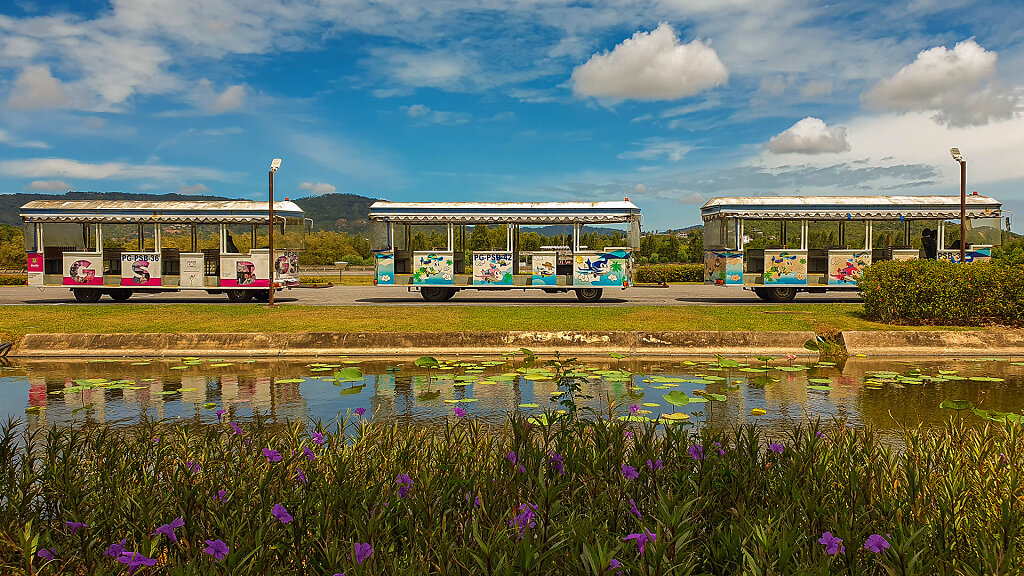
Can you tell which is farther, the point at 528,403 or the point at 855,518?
the point at 528,403

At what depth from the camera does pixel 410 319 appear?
1427 cm

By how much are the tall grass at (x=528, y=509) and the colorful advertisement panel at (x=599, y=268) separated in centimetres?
1729

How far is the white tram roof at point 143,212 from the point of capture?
21.1 m

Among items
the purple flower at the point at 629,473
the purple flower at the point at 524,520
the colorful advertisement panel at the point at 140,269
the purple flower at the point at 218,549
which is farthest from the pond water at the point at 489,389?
the colorful advertisement panel at the point at 140,269

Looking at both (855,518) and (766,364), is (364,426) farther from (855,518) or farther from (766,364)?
(766,364)

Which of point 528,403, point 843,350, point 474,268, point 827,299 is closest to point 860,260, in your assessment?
point 827,299

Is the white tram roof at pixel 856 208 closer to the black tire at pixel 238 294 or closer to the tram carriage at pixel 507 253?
the tram carriage at pixel 507 253

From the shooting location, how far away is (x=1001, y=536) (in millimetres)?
2635

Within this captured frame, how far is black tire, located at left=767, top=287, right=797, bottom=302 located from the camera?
21.3 meters

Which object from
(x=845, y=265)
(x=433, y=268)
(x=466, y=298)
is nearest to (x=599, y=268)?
(x=466, y=298)

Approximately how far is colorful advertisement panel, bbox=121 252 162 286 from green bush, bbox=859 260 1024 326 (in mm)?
20681

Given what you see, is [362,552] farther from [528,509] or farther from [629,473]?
[629,473]

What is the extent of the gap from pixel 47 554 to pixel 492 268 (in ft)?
63.2

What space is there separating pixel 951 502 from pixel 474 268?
19.1 meters
